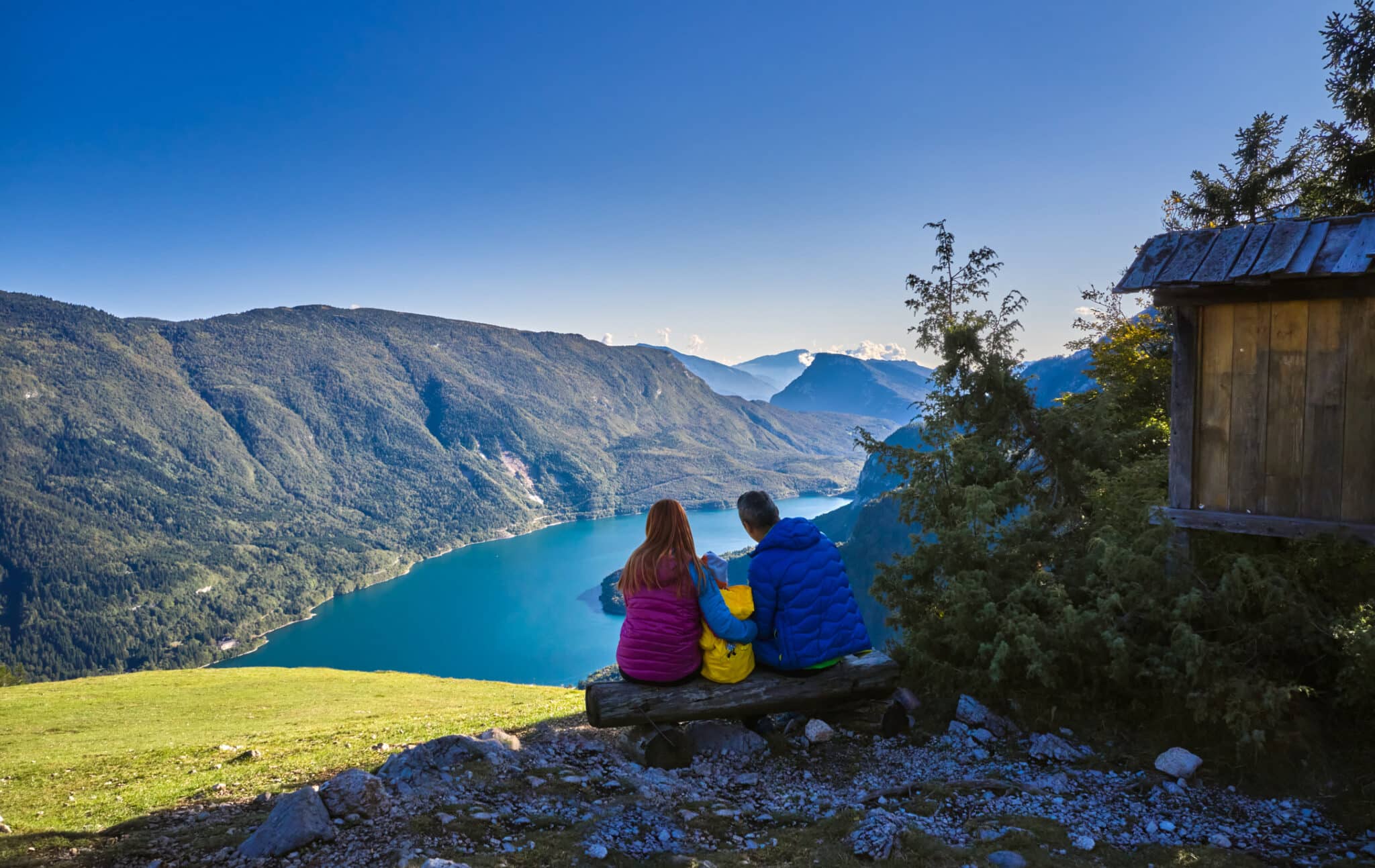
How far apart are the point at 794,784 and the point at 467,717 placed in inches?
415

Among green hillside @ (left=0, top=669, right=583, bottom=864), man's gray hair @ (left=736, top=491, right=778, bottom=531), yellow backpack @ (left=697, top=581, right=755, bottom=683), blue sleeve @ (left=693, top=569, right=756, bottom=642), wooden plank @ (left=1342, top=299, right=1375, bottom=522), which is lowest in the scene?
green hillside @ (left=0, top=669, right=583, bottom=864)

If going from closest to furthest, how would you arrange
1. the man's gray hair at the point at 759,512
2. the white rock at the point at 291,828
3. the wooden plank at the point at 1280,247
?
1. the white rock at the point at 291,828
2. the wooden plank at the point at 1280,247
3. the man's gray hair at the point at 759,512

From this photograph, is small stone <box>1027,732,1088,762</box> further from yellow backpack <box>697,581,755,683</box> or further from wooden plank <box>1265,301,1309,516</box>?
wooden plank <box>1265,301,1309,516</box>

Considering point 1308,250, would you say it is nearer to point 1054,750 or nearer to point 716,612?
point 1054,750

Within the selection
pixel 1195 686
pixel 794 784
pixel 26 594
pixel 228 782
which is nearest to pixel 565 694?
pixel 228 782

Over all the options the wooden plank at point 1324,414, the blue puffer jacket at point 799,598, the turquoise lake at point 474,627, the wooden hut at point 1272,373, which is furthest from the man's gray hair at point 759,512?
the turquoise lake at point 474,627

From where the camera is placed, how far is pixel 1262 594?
564 centimetres

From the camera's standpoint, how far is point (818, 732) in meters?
6.50

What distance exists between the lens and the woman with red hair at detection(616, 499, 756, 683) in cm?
596

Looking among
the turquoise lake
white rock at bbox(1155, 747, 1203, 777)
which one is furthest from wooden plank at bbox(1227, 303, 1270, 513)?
the turquoise lake

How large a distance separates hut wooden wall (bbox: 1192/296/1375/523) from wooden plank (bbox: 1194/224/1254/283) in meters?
0.51

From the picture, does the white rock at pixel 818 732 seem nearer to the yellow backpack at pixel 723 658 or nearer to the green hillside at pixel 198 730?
the yellow backpack at pixel 723 658

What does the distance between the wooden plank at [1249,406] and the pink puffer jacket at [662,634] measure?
17.1 feet

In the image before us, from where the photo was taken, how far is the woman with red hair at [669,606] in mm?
5965
